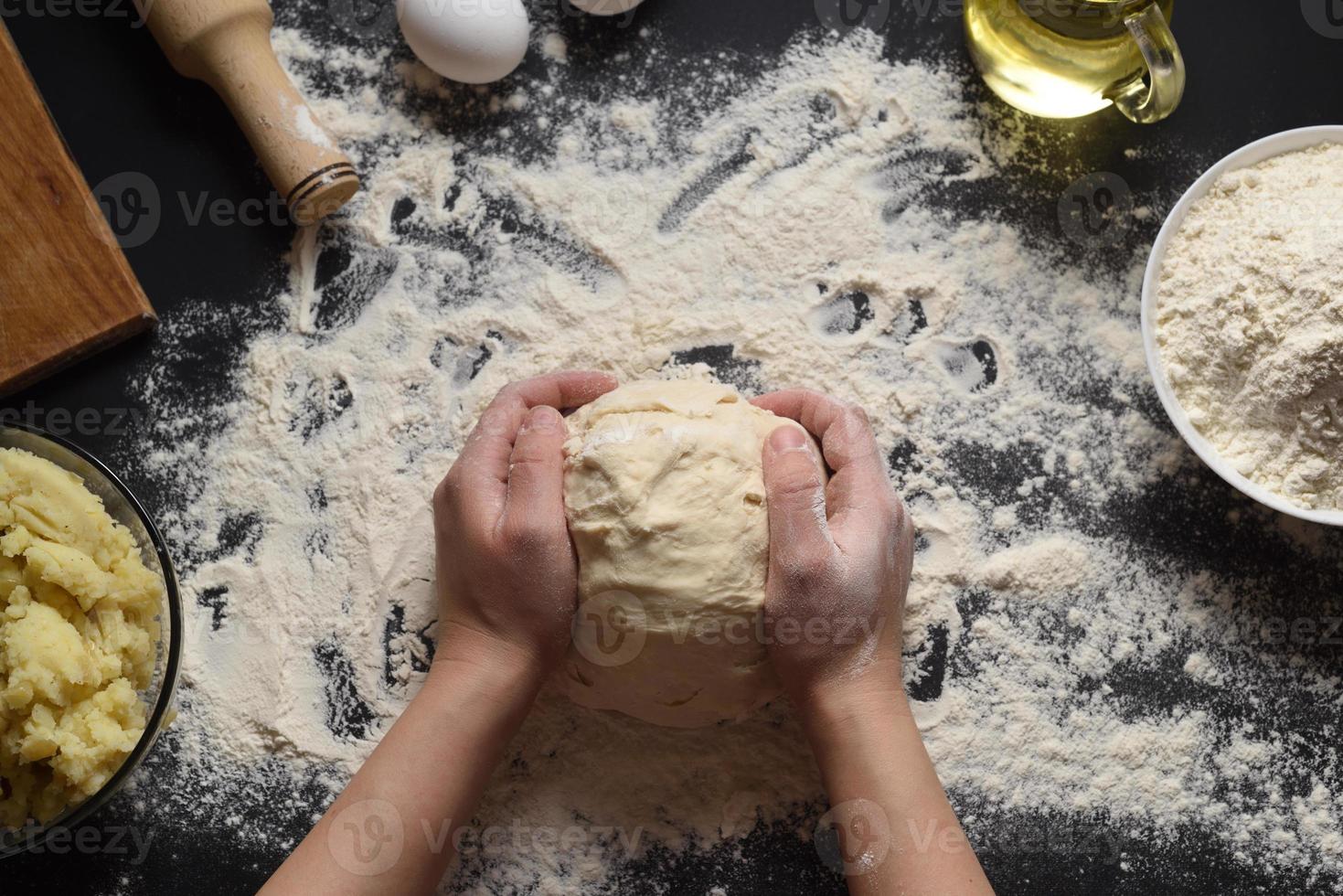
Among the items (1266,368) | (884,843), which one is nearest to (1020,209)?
(1266,368)

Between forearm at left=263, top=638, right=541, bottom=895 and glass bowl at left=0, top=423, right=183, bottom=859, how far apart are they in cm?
26

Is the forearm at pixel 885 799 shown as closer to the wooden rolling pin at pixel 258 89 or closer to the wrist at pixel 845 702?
the wrist at pixel 845 702

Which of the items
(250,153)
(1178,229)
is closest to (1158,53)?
(1178,229)

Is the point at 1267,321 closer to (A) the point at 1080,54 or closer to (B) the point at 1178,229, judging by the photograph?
(B) the point at 1178,229

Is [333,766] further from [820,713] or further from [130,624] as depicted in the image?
[820,713]

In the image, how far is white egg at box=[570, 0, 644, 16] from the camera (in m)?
1.50

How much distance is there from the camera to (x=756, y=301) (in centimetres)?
150

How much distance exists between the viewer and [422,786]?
1247 millimetres

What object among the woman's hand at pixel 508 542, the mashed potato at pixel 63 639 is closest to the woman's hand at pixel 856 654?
the woman's hand at pixel 508 542

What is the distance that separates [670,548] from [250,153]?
95 centimetres

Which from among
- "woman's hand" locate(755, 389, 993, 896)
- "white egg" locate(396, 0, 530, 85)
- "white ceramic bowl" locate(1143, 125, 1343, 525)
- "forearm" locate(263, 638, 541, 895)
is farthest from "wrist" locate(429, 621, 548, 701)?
"white ceramic bowl" locate(1143, 125, 1343, 525)

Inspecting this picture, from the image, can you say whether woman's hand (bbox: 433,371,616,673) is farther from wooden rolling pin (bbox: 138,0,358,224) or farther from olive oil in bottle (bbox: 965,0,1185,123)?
olive oil in bottle (bbox: 965,0,1185,123)

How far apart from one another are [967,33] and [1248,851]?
4.17 ft

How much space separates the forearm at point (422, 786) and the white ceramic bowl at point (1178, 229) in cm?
93
